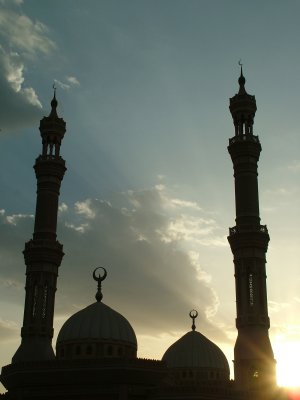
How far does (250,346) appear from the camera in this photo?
1779 inches

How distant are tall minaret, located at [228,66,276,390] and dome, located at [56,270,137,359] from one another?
336 inches

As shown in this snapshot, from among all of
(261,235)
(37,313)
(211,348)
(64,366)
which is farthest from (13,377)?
(261,235)

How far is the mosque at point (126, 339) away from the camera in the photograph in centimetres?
3838

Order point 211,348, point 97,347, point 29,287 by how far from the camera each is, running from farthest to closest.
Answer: point 29,287, point 211,348, point 97,347

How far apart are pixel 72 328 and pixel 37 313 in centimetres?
1039

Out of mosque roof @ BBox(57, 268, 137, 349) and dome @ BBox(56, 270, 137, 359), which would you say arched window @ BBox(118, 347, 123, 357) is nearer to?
dome @ BBox(56, 270, 137, 359)

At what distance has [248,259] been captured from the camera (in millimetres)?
48531

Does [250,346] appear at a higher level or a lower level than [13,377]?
higher

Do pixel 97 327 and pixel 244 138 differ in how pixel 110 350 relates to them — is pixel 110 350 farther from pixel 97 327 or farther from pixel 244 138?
pixel 244 138

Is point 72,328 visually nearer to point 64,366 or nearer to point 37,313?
point 64,366

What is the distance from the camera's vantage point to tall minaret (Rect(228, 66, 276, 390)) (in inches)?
1757

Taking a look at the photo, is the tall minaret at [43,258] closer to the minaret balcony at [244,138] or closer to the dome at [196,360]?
the dome at [196,360]

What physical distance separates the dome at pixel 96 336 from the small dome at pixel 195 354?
5871mm

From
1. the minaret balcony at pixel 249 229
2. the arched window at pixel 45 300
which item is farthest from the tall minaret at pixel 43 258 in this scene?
the minaret balcony at pixel 249 229
